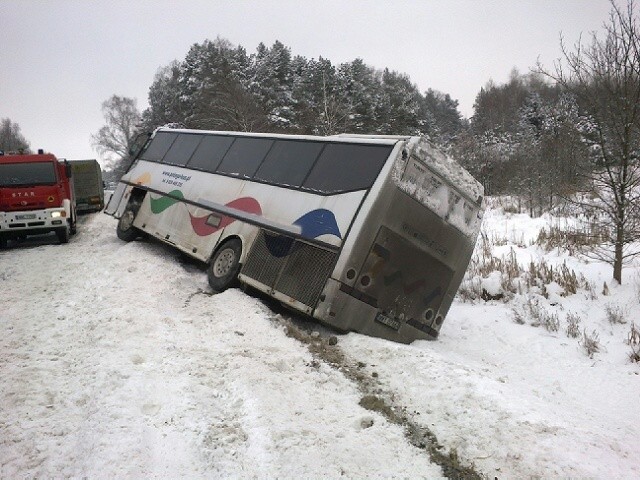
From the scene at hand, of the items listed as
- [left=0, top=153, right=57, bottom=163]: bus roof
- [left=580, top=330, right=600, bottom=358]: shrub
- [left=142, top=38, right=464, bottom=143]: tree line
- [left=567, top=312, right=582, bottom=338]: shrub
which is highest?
[left=142, top=38, right=464, bottom=143]: tree line

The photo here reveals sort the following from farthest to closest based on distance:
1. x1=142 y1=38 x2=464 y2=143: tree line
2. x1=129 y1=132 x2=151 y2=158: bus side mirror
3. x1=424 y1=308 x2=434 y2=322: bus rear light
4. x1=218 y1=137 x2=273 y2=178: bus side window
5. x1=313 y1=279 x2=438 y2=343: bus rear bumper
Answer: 1. x1=142 y1=38 x2=464 y2=143: tree line
2. x1=129 y1=132 x2=151 y2=158: bus side mirror
3. x1=218 y1=137 x2=273 y2=178: bus side window
4. x1=424 y1=308 x2=434 y2=322: bus rear light
5. x1=313 y1=279 x2=438 y2=343: bus rear bumper

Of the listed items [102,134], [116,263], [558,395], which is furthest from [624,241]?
[102,134]

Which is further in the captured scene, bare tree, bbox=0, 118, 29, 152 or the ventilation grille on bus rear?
bare tree, bbox=0, 118, 29, 152

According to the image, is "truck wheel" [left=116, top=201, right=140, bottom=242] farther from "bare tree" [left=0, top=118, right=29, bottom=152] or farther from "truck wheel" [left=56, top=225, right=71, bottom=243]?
"bare tree" [left=0, top=118, right=29, bottom=152]

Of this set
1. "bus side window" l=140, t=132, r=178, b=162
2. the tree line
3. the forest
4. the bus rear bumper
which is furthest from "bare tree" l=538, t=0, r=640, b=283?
the tree line

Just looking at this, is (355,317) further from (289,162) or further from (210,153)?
(210,153)

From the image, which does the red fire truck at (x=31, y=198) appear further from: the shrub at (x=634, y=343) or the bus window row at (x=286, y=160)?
the shrub at (x=634, y=343)

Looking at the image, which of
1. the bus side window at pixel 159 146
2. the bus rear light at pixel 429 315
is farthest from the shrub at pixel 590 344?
the bus side window at pixel 159 146

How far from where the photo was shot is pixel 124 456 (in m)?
3.16

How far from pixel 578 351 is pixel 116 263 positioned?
8.53m

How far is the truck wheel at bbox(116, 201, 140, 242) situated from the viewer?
11375mm

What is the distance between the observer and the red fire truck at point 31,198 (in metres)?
11.9

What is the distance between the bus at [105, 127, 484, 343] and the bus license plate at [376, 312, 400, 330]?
0.01 m

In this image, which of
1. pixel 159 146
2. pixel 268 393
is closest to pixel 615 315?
pixel 268 393
